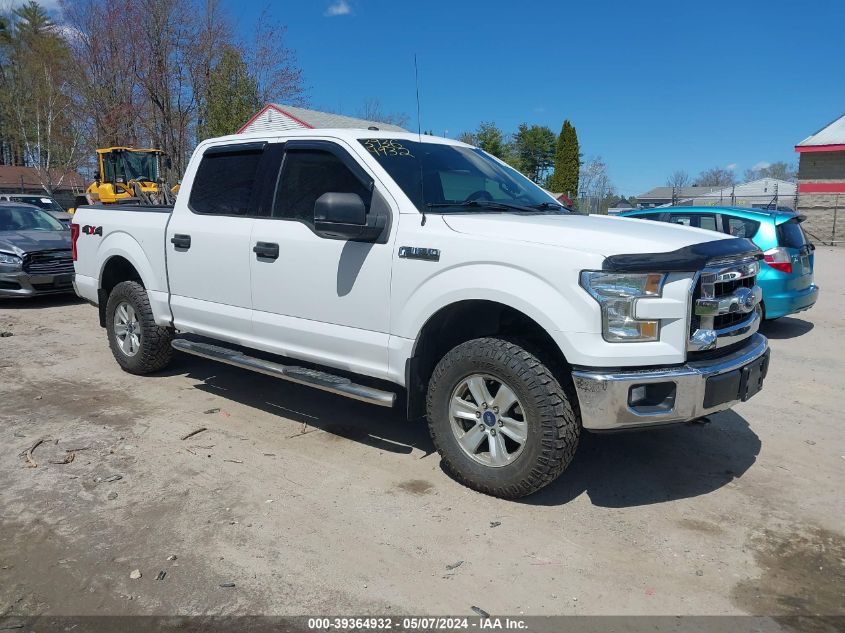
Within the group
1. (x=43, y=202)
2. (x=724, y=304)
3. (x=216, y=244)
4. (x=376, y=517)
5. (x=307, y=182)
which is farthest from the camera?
(x=43, y=202)

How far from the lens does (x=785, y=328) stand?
29.0ft

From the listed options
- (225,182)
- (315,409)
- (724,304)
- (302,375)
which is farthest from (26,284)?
(724,304)

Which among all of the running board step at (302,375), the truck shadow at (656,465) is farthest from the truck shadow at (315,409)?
the truck shadow at (656,465)

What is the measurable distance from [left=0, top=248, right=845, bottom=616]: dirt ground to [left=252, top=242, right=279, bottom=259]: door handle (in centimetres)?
132

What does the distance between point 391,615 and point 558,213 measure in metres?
2.88

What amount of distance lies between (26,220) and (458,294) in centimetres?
1063

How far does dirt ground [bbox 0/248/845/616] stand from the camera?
2898mm

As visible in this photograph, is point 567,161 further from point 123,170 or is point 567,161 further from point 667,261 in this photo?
point 667,261

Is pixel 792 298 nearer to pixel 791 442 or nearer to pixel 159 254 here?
pixel 791 442

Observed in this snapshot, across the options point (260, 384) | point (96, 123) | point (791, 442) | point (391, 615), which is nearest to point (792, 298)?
point (791, 442)

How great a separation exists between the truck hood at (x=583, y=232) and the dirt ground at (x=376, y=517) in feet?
4.96

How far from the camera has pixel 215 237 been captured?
5.02 metres

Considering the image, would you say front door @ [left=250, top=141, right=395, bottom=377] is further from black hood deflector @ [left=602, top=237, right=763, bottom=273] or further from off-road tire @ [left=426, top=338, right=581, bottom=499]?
black hood deflector @ [left=602, top=237, right=763, bottom=273]

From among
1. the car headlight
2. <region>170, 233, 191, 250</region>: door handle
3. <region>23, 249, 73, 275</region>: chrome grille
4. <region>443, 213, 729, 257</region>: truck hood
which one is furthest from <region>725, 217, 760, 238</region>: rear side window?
<region>23, 249, 73, 275</region>: chrome grille
